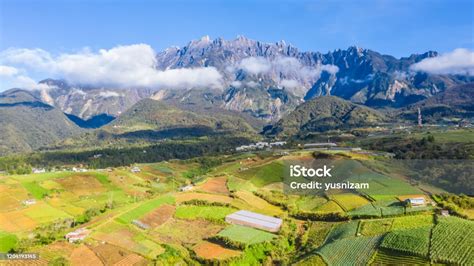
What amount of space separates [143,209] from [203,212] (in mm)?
8768

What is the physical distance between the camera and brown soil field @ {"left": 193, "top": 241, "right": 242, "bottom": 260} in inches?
1725

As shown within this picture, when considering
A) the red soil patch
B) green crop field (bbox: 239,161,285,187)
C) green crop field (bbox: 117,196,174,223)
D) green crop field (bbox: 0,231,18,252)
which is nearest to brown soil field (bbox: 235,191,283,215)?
green crop field (bbox: 239,161,285,187)

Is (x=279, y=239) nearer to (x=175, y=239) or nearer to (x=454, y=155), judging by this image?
(x=175, y=239)

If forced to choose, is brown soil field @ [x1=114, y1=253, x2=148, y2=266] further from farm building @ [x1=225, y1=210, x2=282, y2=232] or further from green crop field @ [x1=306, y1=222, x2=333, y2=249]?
green crop field @ [x1=306, y1=222, x2=333, y2=249]

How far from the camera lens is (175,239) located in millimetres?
51125

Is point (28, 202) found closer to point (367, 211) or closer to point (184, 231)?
point (184, 231)

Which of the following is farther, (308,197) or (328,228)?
(308,197)

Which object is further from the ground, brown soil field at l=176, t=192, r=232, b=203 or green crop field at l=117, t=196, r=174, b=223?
green crop field at l=117, t=196, r=174, b=223

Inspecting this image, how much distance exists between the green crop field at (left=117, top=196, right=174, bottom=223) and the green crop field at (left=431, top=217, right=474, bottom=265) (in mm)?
37768

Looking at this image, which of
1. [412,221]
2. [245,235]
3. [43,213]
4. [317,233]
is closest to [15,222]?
[43,213]

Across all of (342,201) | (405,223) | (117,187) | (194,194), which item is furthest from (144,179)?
(405,223)

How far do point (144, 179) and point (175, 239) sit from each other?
64.3 metres

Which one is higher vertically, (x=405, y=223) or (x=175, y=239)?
(x=405, y=223)

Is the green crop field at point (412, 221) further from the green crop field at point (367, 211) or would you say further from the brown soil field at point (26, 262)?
the brown soil field at point (26, 262)
